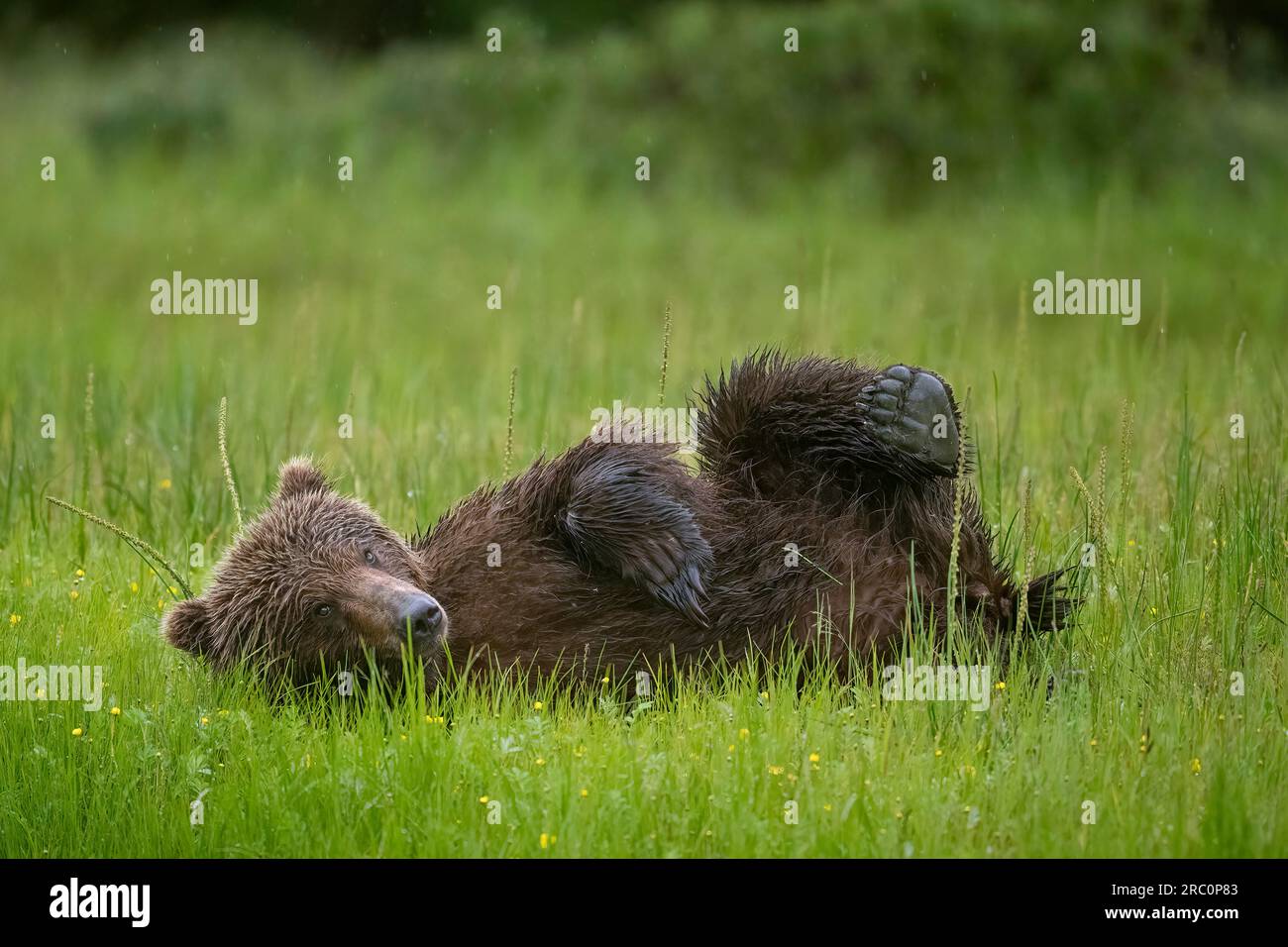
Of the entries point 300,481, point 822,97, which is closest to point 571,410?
point 300,481

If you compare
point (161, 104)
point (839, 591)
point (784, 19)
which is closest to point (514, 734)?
point (839, 591)

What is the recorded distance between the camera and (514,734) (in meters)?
4.47

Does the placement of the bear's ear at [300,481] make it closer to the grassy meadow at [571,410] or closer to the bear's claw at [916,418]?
the grassy meadow at [571,410]

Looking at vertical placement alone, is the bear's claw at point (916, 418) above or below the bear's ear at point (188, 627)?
above

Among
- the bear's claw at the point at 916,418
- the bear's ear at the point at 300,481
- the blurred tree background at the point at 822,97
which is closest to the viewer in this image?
the bear's claw at the point at 916,418

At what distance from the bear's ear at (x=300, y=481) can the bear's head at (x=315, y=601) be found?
0.19 ft

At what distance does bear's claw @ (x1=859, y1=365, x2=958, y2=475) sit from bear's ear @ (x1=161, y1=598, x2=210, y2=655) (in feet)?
7.44

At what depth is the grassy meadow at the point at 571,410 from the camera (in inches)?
167

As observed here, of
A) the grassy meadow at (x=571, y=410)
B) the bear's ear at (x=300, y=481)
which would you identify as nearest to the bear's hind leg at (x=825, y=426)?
the grassy meadow at (x=571, y=410)

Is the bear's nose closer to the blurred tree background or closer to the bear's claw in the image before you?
the bear's claw

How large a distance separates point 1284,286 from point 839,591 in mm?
9243

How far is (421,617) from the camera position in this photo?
451 centimetres

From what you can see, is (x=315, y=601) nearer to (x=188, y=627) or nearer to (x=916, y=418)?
(x=188, y=627)
